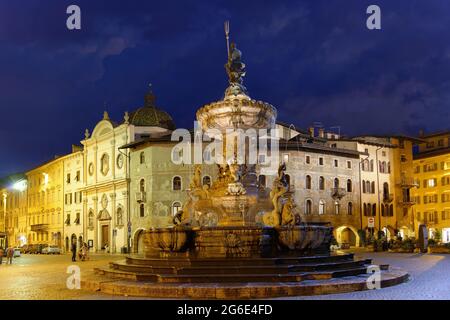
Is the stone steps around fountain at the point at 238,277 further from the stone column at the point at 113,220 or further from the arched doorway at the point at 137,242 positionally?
the stone column at the point at 113,220

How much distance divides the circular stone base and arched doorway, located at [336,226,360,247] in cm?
4283

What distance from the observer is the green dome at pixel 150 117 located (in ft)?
201

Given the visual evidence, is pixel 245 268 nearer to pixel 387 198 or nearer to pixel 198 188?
pixel 198 188

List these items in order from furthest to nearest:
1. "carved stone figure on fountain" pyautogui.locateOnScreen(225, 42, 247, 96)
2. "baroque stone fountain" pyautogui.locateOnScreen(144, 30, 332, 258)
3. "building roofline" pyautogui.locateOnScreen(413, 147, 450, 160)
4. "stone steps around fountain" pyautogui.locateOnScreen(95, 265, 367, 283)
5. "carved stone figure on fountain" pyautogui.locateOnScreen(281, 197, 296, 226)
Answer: "building roofline" pyautogui.locateOnScreen(413, 147, 450, 160) < "carved stone figure on fountain" pyautogui.locateOnScreen(225, 42, 247, 96) < "carved stone figure on fountain" pyautogui.locateOnScreen(281, 197, 296, 226) < "baroque stone fountain" pyautogui.locateOnScreen(144, 30, 332, 258) < "stone steps around fountain" pyautogui.locateOnScreen(95, 265, 367, 283)

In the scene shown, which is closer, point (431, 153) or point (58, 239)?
point (431, 153)

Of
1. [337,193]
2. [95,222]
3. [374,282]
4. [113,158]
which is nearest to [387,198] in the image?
[337,193]

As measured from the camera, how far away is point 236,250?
55.6 feet

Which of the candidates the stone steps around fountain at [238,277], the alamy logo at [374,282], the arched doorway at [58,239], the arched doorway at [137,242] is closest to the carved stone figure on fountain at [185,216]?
the stone steps around fountain at [238,277]

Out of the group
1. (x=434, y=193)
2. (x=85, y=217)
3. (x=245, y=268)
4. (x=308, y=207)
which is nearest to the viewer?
(x=245, y=268)

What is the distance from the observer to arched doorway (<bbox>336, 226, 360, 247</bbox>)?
2246 inches

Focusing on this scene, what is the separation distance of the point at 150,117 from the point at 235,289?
162 ft

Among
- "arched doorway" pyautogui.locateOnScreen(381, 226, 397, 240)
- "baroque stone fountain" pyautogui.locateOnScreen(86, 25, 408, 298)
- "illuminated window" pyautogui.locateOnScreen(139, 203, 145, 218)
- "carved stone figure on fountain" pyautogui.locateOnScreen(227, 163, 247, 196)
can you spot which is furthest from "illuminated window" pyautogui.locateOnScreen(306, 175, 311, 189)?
"carved stone figure on fountain" pyautogui.locateOnScreen(227, 163, 247, 196)

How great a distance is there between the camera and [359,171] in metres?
58.6

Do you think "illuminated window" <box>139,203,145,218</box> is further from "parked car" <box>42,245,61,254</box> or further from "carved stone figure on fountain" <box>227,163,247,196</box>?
"carved stone figure on fountain" <box>227,163,247,196</box>
